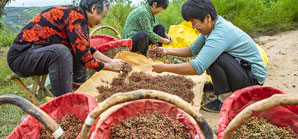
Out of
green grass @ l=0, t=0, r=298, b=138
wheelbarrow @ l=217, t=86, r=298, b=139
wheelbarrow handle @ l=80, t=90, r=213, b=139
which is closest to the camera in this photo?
wheelbarrow handle @ l=80, t=90, r=213, b=139

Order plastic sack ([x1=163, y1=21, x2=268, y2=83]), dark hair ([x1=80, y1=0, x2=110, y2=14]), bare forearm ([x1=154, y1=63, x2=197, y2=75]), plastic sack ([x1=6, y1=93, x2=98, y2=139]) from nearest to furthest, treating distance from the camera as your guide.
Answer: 1. plastic sack ([x1=6, y1=93, x2=98, y2=139])
2. bare forearm ([x1=154, y1=63, x2=197, y2=75])
3. dark hair ([x1=80, y1=0, x2=110, y2=14])
4. plastic sack ([x1=163, y1=21, x2=268, y2=83])

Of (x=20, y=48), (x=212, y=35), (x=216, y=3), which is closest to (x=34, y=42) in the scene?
(x=20, y=48)

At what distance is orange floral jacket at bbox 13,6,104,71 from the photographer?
73.9 inches

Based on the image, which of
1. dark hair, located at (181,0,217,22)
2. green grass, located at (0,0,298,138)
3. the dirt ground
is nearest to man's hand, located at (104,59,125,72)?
dark hair, located at (181,0,217,22)

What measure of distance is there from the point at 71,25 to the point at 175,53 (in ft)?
3.62

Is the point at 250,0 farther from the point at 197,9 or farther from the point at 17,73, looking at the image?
the point at 17,73

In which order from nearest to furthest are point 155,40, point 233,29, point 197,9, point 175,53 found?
point 197,9
point 233,29
point 175,53
point 155,40

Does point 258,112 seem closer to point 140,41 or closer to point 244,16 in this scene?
point 140,41

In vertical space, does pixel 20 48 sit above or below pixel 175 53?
above

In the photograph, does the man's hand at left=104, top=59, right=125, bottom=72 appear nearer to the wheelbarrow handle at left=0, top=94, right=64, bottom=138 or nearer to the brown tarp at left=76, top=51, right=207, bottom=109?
the brown tarp at left=76, top=51, right=207, bottom=109

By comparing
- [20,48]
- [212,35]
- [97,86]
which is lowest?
[97,86]

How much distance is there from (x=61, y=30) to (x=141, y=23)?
1.39 meters

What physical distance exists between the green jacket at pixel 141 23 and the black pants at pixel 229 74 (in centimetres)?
140

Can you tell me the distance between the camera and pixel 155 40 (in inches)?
127
